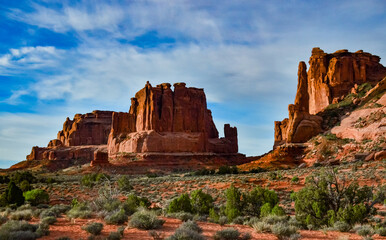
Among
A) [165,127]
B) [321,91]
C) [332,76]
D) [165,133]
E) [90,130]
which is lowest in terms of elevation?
[165,133]

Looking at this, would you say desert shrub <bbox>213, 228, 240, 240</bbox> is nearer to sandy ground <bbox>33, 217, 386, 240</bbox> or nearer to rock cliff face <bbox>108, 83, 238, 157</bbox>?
sandy ground <bbox>33, 217, 386, 240</bbox>

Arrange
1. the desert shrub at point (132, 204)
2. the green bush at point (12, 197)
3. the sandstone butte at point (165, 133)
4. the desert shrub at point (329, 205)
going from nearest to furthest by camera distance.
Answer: the desert shrub at point (329, 205) → the desert shrub at point (132, 204) → the green bush at point (12, 197) → the sandstone butte at point (165, 133)

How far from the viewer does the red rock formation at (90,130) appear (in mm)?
118438

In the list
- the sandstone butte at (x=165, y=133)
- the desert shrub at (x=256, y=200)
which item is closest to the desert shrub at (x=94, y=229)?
the desert shrub at (x=256, y=200)

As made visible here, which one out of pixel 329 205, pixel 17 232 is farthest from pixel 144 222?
pixel 329 205

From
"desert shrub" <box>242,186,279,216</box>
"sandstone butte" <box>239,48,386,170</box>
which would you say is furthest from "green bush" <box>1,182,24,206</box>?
"sandstone butte" <box>239,48,386,170</box>

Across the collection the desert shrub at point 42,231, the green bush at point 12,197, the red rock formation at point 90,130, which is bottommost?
the desert shrub at point 42,231

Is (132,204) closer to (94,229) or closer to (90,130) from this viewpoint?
(94,229)

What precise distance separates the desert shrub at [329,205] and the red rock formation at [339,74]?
168ft

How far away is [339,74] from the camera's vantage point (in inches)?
2343

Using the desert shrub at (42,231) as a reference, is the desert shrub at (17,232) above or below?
above

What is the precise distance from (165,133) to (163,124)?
3.03 metres

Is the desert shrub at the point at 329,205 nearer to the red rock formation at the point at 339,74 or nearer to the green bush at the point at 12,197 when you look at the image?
the green bush at the point at 12,197

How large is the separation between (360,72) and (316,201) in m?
54.9
